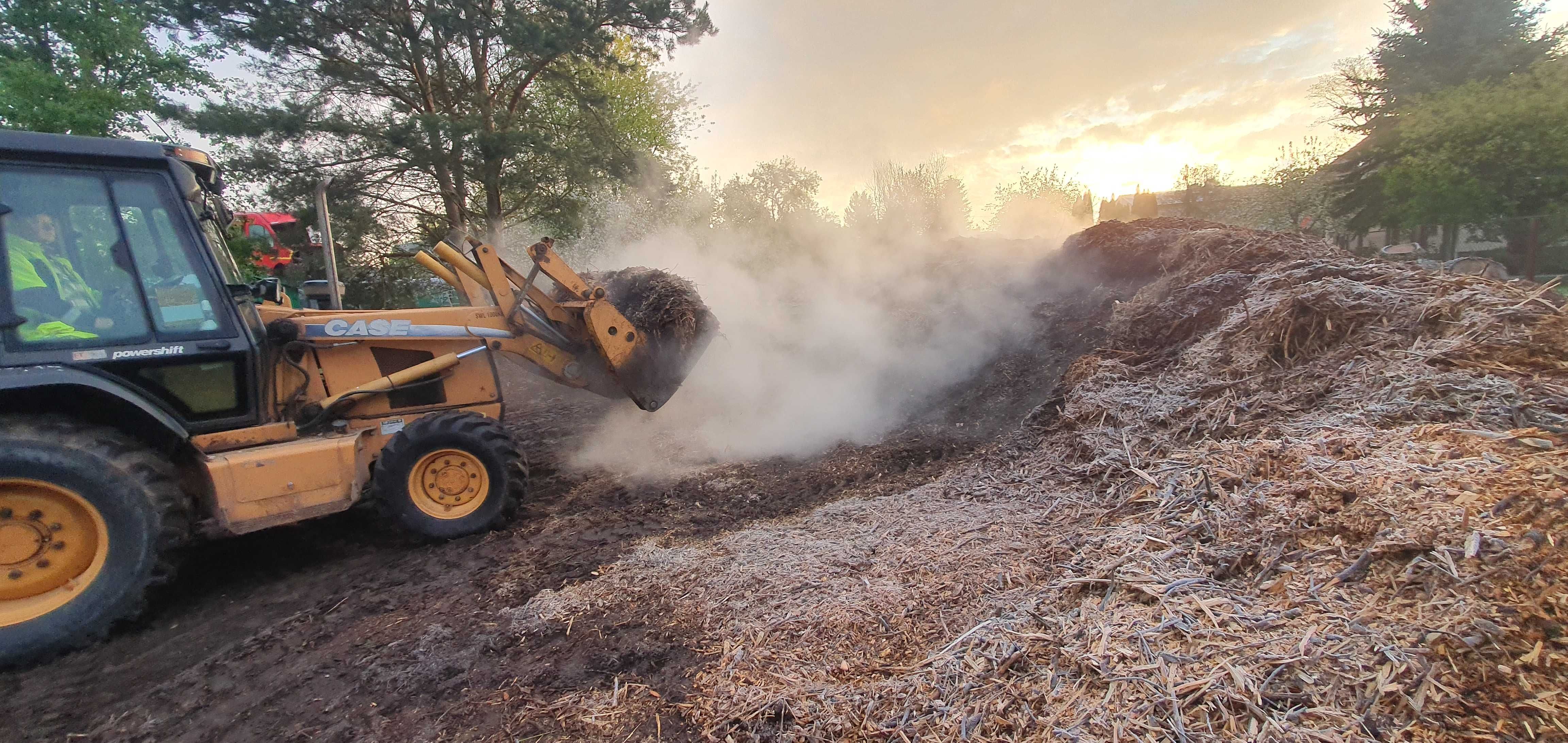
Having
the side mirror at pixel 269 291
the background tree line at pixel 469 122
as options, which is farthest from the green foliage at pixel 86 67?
the side mirror at pixel 269 291

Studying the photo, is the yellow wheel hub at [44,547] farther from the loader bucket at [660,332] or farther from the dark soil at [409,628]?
the loader bucket at [660,332]

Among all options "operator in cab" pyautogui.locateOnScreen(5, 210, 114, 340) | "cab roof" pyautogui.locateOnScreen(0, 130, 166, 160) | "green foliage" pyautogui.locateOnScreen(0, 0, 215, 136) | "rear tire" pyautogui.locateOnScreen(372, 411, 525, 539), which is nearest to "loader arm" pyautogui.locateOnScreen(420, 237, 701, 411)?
"rear tire" pyautogui.locateOnScreen(372, 411, 525, 539)

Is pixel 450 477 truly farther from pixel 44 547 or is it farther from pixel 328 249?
pixel 44 547

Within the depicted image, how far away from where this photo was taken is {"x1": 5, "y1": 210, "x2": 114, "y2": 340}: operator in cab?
3.78 m

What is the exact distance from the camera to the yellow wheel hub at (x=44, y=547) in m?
3.62

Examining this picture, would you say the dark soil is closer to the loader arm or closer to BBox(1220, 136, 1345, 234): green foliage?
the loader arm

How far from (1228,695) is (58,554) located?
223 inches

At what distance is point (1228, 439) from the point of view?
4.33 meters

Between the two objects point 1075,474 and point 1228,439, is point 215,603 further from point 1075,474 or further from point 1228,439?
point 1228,439

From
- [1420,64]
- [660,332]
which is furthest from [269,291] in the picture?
[1420,64]

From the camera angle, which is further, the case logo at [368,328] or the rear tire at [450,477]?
the case logo at [368,328]

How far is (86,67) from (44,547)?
612 inches

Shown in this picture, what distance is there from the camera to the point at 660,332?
5953 millimetres

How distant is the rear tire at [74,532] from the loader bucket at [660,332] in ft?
9.91
